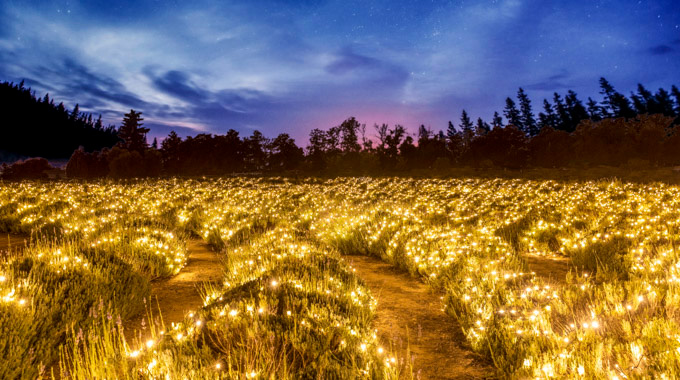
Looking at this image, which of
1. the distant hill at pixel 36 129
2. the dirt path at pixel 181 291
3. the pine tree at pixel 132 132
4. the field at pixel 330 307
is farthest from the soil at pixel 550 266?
the distant hill at pixel 36 129

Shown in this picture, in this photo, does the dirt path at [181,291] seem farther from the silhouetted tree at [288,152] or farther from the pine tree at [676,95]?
the pine tree at [676,95]

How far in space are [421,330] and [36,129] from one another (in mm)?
179995

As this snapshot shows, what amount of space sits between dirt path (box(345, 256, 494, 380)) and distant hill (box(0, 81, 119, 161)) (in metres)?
164

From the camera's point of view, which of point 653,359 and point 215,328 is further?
point 215,328

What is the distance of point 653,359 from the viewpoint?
2.94m

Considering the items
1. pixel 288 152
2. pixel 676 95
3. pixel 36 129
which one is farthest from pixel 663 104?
pixel 36 129

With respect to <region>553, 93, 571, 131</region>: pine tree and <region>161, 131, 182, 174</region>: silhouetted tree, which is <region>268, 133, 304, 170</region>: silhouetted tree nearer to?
<region>161, 131, 182, 174</region>: silhouetted tree

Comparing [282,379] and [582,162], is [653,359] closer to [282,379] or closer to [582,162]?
[282,379]

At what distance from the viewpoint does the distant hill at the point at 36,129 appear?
133000mm

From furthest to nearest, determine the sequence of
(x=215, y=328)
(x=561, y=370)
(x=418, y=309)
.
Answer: (x=418, y=309), (x=215, y=328), (x=561, y=370)

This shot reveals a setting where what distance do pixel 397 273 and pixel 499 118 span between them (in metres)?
110

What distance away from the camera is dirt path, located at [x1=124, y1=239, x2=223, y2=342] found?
5045mm

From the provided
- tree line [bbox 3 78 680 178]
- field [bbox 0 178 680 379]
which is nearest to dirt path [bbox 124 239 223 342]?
field [bbox 0 178 680 379]

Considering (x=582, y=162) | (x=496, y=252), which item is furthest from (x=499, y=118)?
(x=496, y=252)
